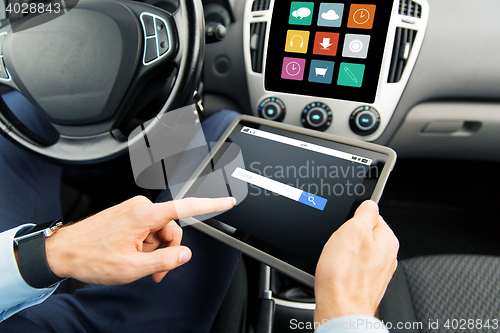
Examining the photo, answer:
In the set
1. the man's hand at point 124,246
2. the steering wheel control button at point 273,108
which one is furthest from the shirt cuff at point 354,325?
the steering wheel control button at point 273,108

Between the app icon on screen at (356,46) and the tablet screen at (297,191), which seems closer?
the tablet screen at (297,191)

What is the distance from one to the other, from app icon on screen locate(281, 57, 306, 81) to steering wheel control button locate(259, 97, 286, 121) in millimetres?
66

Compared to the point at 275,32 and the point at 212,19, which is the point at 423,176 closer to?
the point at 275,32

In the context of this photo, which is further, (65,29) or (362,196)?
(65,29)

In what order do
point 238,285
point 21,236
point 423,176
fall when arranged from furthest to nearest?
1. point 423,176
2. point 238,285
3. point 21,236

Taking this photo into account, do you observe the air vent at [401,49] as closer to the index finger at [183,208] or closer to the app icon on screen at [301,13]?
the app icon on screen at [301,13]

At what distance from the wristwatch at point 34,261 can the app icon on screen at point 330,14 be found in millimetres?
709

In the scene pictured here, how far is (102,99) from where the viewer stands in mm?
659

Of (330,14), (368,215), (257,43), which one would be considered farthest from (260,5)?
(368,215)

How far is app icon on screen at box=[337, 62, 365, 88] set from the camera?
697 millimetres

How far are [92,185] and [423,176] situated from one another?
3.81 feet

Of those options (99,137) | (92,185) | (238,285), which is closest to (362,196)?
(238,285)

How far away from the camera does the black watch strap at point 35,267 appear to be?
1.59 feet

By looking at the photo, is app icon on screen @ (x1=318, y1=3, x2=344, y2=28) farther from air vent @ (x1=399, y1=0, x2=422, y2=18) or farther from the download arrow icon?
air vent @ (x1=399, y1=0, x2=422, y2=18)
